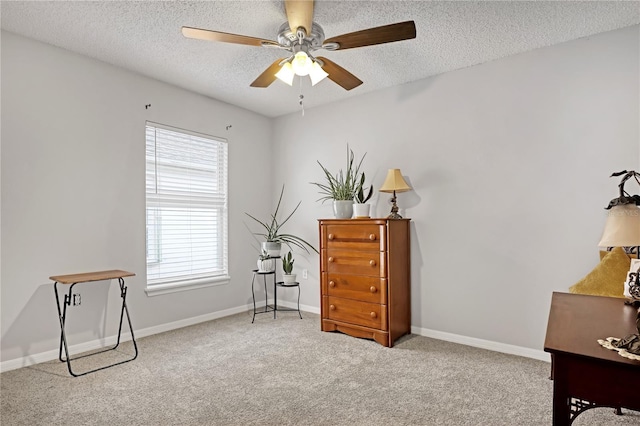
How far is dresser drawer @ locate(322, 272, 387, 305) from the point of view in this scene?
10.8 ft

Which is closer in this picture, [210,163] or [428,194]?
[428,194]

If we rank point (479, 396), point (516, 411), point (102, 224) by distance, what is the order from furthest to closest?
point (102, 224) < point (479, 396) < point (516, 411)

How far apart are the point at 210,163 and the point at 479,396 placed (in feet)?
11.2

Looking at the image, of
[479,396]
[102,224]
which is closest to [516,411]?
[479,396]

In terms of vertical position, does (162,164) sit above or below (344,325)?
above

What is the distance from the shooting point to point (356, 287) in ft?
11.3

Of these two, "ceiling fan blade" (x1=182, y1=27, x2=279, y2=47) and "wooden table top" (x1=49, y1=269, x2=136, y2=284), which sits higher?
"ceiling fan blade" (x1=182, y1=27, x2=279, y2=47)

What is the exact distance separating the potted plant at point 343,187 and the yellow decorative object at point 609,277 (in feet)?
6.43

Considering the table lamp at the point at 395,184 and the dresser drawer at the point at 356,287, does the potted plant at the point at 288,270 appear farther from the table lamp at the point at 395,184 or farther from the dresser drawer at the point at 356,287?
the table lamp at the point at 395,184

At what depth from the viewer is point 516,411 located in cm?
212

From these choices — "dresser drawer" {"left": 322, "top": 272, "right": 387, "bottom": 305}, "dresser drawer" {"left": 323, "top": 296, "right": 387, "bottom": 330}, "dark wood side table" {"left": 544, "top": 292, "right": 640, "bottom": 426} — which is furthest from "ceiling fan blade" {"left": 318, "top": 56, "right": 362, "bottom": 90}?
"dark wood side table" {"left": 544, "top": 292, "right": 640, "bottom": 426}

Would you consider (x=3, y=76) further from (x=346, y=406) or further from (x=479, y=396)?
(x=479, y=396)

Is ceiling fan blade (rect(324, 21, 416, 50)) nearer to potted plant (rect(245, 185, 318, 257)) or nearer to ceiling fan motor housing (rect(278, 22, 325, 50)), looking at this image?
ceiling fan motor housing (rect(278, 22, 325, 50))

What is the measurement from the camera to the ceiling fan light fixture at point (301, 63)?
7.58ft
